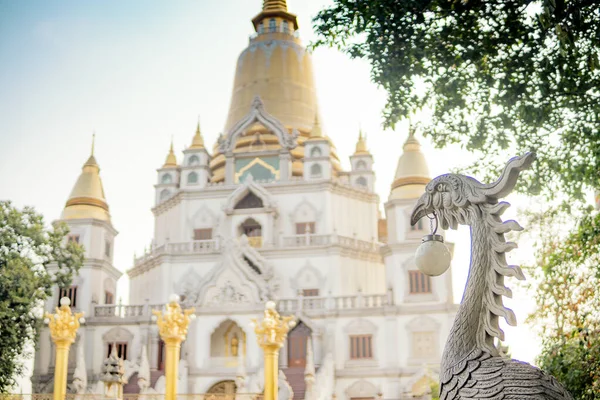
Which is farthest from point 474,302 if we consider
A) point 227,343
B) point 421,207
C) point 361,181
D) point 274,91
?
point 274,91

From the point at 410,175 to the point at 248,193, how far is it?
8.09 m

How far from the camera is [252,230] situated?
39.4 m

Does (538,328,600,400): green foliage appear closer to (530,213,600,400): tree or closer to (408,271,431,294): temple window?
(530,213,600,400): tree

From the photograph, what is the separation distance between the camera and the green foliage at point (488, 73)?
13.7 metres

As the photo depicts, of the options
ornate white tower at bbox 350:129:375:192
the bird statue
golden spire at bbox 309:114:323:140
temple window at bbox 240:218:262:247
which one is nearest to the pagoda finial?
golden spire at bbox 309:114:323:140

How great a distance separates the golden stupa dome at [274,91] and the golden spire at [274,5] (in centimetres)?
183

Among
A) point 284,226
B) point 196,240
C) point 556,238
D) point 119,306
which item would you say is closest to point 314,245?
point 284,226

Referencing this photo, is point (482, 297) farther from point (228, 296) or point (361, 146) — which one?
point (361, 146)

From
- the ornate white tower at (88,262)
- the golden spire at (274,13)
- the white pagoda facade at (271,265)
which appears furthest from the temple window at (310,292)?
the golden spire at (274,13)

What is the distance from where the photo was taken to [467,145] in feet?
50.3

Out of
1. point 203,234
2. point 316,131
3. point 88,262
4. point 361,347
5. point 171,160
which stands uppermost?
point 316,131

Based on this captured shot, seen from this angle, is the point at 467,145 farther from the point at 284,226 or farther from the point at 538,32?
the point at 284,226

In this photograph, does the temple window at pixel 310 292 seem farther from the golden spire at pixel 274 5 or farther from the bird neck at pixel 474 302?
the bird neck at pixel 474 302

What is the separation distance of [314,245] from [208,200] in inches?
246
